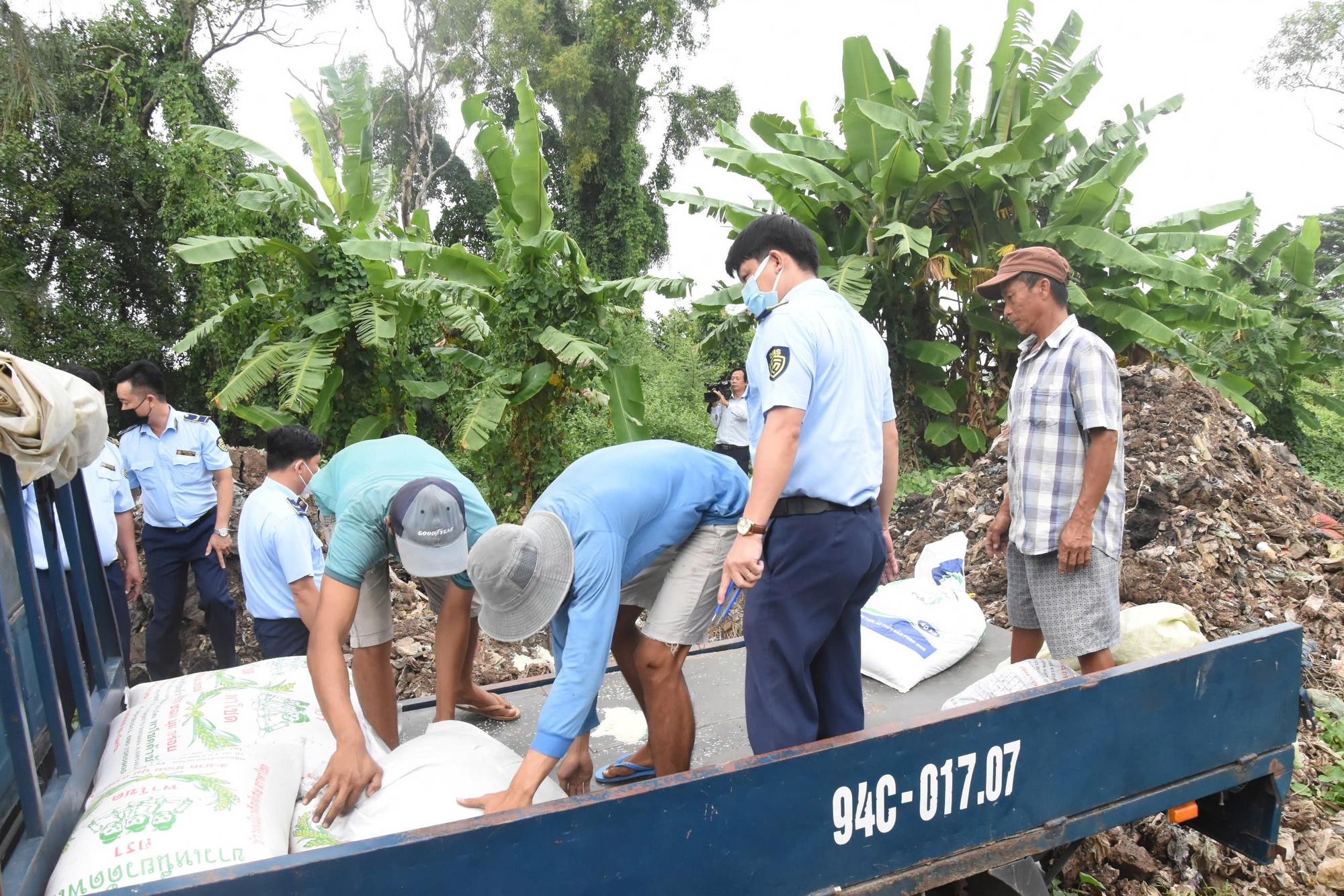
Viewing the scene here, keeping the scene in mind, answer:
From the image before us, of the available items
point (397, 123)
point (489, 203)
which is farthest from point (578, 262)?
point (397, 123)

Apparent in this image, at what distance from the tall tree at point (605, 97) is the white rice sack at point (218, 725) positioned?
14.5m

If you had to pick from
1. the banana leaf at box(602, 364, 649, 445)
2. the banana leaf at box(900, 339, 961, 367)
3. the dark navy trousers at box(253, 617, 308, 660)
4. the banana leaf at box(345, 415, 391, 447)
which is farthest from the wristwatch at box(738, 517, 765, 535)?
the banana leaf at box(900, 339, 961, 367)

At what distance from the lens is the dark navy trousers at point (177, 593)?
13.9 ft

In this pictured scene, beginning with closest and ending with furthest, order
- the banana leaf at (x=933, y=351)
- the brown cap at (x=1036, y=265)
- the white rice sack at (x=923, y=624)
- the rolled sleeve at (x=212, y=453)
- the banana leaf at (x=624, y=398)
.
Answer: the brown cap at (x=1036, y=265)
the white rice sack at (x=923, y=624)
the rolled sleeve at (x=212, y=453)
the banana leaf at (x=624, y=398)
the banana leaf at (x=933, y=351)

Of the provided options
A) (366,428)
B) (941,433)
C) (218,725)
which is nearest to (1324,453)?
(941,433)

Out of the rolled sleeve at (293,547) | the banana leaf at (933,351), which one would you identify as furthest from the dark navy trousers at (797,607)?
the banana leaf at (933,351)

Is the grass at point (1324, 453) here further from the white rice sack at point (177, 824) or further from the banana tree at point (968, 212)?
the white rice sack at point (177, 824)

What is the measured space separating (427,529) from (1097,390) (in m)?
1.97

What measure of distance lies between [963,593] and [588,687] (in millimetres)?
2051

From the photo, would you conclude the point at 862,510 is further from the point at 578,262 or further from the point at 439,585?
the point at 578,262

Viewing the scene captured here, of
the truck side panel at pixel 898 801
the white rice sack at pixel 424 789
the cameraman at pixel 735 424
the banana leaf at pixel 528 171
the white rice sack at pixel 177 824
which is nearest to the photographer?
the truck side panel at pixel 898 801

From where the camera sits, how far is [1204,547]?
4.96 m

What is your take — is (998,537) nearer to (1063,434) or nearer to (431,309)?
(1063,434)

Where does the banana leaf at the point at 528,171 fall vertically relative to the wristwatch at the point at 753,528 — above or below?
above
